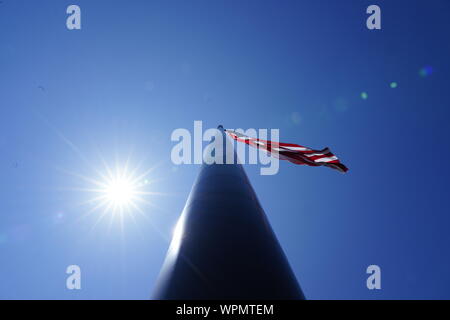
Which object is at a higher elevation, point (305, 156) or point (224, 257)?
point (305, 156)

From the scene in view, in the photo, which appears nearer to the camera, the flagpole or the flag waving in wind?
the flagpole

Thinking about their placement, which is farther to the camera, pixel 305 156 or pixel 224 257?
pixel 305 156

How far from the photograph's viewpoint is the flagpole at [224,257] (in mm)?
3389

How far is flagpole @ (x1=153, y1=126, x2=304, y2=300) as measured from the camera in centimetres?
339

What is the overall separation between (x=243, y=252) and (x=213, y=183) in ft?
7.51

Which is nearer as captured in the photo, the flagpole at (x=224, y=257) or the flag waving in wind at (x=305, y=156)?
the flagpole at (x=224, y=257)

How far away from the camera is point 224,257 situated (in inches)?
148

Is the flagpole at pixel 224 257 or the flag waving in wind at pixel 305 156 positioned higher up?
the flag waving in wind at pixel 305 156
